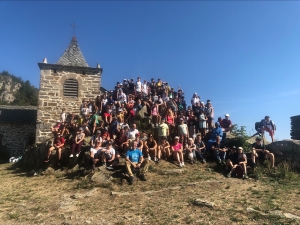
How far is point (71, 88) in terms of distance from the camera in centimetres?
1709

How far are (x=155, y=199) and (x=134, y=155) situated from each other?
2.43m

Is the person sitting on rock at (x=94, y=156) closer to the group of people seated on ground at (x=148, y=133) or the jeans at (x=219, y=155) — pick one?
the group of people seated on ground at (x=148, y=133)

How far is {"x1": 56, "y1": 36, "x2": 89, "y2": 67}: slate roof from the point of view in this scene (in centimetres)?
1759

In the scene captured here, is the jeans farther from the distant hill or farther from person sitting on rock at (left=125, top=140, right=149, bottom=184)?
the distant hill

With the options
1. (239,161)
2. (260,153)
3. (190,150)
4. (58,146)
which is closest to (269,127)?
(260,153)

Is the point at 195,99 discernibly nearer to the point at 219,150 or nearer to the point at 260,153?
the point at 219,150

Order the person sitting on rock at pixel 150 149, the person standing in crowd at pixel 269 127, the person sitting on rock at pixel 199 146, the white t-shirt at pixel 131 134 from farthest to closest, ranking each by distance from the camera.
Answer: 1. the person standing in crowd at pixel 269 127
2. the person sitting on rock at pixel 199 146
3. the white t-shirt at pixel 131 134
4. the person sitting on rock at pixel 150 149

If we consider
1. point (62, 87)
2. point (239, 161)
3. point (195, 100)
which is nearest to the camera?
point (239, 161)

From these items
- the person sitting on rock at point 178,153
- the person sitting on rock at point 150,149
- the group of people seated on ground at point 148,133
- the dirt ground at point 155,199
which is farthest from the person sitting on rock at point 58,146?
the person sitting on rock at point 178,153

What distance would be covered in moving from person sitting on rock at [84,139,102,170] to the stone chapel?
7.25m

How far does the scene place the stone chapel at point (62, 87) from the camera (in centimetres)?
1609

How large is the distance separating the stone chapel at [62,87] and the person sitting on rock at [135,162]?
8.81 m

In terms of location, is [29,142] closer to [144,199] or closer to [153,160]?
[153,160]

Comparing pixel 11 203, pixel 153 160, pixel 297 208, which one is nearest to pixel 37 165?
pixel 11 203
